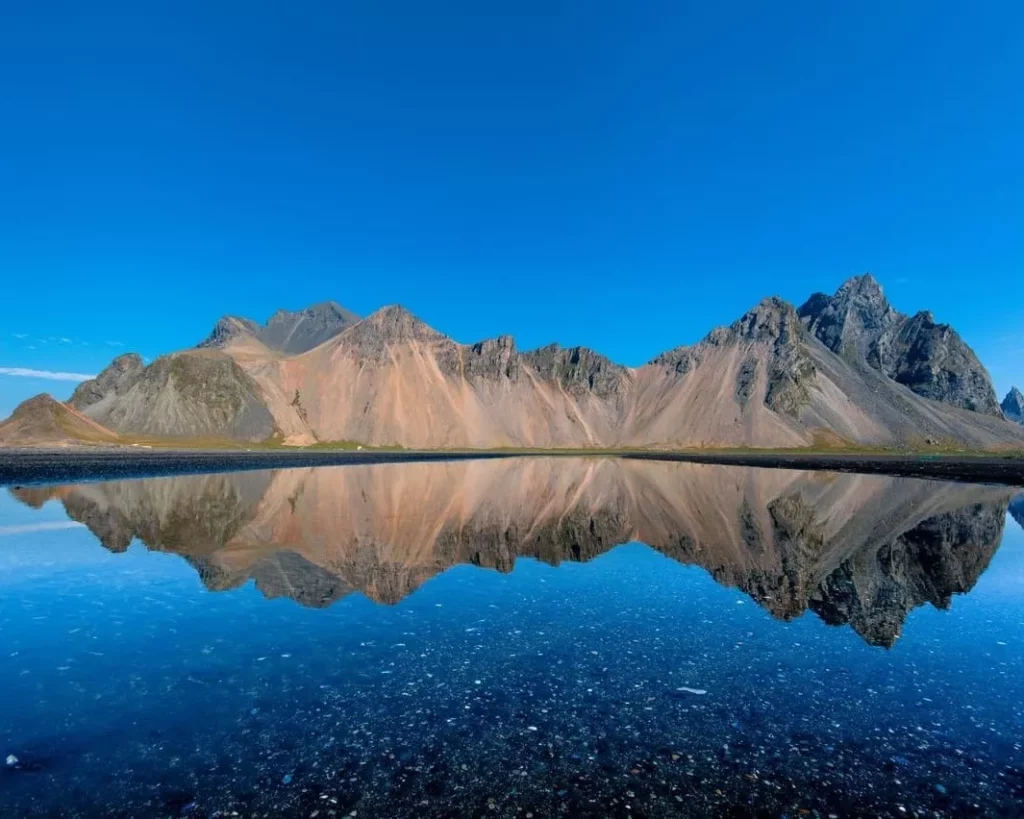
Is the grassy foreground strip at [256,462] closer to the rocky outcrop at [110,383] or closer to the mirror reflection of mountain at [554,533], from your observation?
the mirror reflection of mountain at [554,533]

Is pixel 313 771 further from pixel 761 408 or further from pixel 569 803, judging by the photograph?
pixel 761 408

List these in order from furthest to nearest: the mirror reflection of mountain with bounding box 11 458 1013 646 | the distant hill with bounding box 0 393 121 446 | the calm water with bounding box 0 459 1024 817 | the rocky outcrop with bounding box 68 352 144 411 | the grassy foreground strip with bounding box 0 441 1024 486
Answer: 1. the rocky outcrop with bounding box 68 352 144 411
2. the distant hill with bounding box 0 393 121 446
3. the grassy foreground strip with bounding box 0 441 1024 486
4. the mirror reflection of mountain with bounding box 11 458 1013 646
5. the calm water with bounding box 0 459 1024 817

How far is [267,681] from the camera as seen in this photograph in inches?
433

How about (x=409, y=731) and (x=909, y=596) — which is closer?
(x=409, y=731)

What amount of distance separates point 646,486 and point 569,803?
5004 centimetres

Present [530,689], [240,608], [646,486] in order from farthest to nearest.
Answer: [646,486] < [240,608] < [530,689]

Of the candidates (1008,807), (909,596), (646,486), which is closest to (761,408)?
(646,486)

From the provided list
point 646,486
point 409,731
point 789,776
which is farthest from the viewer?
point 646,486

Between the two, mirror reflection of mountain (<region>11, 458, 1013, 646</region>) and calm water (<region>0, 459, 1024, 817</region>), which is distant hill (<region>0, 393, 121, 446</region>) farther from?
calm water (<region>0, 459, 1024, 817</region>)

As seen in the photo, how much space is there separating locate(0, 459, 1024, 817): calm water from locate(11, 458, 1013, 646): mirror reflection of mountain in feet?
0.80

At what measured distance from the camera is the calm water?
25.3 ft

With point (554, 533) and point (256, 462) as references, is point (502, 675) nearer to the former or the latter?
point (554, 533)

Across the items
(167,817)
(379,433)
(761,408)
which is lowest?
(167,817)

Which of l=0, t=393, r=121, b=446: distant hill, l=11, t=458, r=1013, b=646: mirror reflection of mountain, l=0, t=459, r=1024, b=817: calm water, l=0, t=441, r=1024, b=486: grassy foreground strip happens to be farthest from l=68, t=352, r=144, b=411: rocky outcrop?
l=0, t=459, r=1024, b=817: calm water
